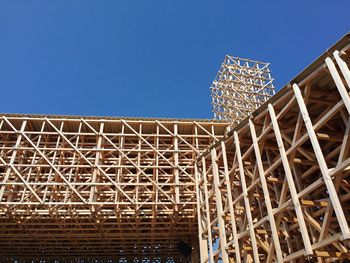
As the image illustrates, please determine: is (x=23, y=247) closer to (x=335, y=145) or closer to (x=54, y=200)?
(x=54, y=200)

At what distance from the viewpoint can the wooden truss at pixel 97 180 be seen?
56.9 feet

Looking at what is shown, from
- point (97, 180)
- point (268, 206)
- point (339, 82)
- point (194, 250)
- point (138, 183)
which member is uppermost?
point (97, 180)

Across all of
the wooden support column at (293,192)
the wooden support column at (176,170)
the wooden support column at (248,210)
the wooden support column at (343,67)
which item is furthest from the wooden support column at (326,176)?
the wooden support column at (176,170)

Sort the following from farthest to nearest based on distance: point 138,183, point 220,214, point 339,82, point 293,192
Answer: point 138,183 → point 220,214 → point 293,192 → point 339,82

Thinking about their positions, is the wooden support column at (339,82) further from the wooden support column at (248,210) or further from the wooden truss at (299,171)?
the wooden support column at (248,210)

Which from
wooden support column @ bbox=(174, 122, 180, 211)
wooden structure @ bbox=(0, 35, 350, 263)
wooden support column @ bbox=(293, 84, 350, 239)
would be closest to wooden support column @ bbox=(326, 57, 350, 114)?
wooden support column @ bbox=(293, 84, 350, 239)

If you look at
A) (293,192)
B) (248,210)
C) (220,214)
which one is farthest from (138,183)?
(293,192)

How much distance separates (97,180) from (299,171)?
10.9 metres

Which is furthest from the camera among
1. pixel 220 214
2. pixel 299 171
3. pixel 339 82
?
pixel 220 214

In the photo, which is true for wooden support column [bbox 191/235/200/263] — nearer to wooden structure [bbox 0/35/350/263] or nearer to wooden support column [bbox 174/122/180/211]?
wooden structure [bbox 0/35/350/263]

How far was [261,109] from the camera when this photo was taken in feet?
37.5

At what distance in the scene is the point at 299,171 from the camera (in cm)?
1083

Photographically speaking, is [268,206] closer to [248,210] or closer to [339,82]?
[248,210]

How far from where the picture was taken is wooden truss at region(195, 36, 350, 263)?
27.0ft
